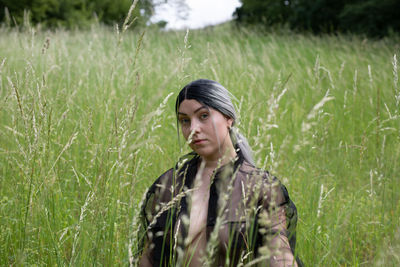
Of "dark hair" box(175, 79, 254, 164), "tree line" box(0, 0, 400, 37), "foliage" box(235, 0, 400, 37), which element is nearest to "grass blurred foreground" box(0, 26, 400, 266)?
"dark hair" box(175, 79, 254, 164)

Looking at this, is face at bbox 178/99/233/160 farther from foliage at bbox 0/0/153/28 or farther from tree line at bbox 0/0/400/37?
foliage at bbox 0/0/153/28

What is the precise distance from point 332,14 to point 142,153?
14122mm

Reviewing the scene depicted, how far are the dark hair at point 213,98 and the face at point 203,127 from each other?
0.07ft


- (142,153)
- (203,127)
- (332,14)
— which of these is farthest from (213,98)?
(332,14)

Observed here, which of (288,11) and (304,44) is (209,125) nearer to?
(304,44)

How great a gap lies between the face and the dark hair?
0.02 meters

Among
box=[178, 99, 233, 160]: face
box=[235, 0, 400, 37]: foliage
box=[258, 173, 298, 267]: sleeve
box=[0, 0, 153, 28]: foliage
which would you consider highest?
box=[0, 0, 153, 28]: foliage

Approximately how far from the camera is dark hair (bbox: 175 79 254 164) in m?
1.50

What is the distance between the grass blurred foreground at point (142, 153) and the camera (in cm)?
122

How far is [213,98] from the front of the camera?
1510 millimetres

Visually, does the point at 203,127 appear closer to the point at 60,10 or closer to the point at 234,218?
the point at 234,218

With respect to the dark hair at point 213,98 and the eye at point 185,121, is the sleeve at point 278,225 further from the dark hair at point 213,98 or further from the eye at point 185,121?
the eye at point 185,121

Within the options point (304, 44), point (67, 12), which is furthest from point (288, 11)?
point (67, 12)

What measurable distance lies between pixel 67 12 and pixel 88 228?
22.3 m
